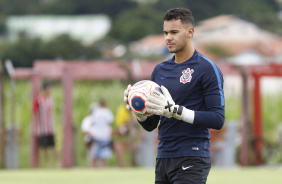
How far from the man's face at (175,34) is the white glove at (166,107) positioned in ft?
1.53

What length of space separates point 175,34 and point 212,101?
680mm

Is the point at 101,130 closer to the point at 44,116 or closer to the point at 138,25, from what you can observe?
the point at 44,116

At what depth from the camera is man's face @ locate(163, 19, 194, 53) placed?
23.5 feet

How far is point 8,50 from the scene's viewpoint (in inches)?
3418

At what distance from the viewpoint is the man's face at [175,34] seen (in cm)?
715

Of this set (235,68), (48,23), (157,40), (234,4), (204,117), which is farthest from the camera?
(48,23)

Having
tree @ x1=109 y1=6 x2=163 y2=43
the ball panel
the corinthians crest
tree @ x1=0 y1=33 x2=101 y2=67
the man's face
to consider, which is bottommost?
the ball panel

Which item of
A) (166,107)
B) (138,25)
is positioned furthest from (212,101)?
(138,25)

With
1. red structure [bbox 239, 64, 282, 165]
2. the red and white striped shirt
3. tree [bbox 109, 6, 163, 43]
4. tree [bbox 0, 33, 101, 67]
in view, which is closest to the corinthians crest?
the red and white striped shirt

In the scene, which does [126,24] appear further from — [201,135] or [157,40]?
[201,135]

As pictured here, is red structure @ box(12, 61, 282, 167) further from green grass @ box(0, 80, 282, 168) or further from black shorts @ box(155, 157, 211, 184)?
black shorts @ box(155, 157, 211, 184)

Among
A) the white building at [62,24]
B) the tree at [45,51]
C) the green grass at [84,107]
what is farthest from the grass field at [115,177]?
the white building at [62,24]

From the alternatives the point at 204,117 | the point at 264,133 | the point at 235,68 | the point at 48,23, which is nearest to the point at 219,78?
the point at 204,117

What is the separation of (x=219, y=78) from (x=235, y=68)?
14.8 meters
